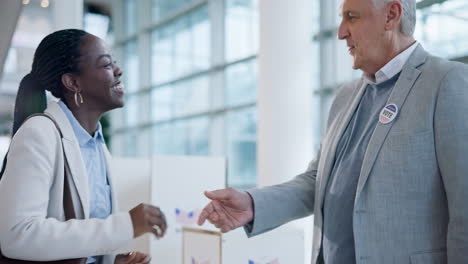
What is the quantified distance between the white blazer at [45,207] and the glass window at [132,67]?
431 inches

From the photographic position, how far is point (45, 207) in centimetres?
135

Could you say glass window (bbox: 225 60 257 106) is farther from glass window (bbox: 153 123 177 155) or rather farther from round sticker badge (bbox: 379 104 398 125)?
round sticker badge (bbox: 379 104 398 125)

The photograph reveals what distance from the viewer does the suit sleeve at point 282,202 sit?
76.2 inches

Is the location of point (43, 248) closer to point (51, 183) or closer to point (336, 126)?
point (51, 183)

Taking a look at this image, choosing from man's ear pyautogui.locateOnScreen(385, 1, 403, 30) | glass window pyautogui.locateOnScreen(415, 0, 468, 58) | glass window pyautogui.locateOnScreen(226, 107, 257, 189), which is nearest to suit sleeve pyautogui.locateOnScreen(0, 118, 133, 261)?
man's ear pyautogui.locateOnScreen(385, 1, 403, 30)

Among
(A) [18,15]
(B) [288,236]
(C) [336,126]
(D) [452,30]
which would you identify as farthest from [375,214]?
(D) [452,30]

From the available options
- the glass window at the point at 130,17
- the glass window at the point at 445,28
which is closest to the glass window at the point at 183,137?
the glass window at the point at 130,17

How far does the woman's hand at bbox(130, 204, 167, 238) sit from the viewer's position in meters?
1.39

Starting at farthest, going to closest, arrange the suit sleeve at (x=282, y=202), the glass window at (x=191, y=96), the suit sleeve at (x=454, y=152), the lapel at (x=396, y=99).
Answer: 1. the glass window at (x=191, y=96)
2. the suit sleeve at (x=282, y=202)
3. the lapel at (x=396, y=99)
4. the suit sleeve at (x=454, y=152)

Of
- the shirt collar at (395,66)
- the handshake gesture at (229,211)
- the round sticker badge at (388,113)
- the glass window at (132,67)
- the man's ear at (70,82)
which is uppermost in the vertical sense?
the glass window at (132,67)

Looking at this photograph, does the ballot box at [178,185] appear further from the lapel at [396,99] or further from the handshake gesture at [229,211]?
the lapel at [396,99]

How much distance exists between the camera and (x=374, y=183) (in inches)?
65.6

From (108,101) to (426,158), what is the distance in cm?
96

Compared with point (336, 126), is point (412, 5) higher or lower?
higher
